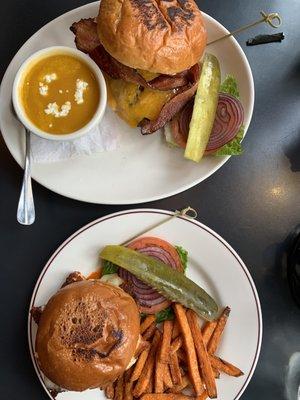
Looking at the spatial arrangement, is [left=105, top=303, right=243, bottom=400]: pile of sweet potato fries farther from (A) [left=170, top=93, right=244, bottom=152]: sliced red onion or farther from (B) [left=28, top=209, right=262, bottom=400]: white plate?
(A) [left=170, top=93, right=244, bottom=152]: sliced red onion

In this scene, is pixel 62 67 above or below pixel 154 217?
above

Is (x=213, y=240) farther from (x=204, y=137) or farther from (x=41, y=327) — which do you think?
(x=41, y=327)

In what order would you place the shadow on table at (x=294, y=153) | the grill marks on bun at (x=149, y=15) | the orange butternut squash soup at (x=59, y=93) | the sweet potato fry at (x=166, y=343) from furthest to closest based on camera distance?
1. the shadow on table at (x=294, y=153)
2. the sweet potato fry at (x=166, y=343)
3. the orange butternut squash soup at (x=59, y=93)
4. the grill marks on bun at (x=149, y=15)

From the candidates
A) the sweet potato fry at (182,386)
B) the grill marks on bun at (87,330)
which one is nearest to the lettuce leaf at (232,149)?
the grill marks on bun at (87,330)

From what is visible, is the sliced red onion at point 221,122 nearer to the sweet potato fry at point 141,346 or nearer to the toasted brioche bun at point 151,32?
the toasted brioche bun at point 151,32

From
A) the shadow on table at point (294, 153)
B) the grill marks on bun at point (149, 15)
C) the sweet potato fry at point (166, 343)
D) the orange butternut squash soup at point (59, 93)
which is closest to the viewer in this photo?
the grill marks on bun at point (149, 15)

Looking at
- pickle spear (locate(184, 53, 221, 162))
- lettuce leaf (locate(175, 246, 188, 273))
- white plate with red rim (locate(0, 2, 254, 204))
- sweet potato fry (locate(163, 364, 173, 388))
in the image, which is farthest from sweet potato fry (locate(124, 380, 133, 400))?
pickle spear (locate(184, 53, 221, 162))

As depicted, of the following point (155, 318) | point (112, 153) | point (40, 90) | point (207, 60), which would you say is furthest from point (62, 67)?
point (155, 318)

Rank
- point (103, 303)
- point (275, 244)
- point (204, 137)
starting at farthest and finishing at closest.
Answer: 1. point (275, 244)
2. point (204, 137)
3. point (103, 303)

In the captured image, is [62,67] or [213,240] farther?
[213,240]
